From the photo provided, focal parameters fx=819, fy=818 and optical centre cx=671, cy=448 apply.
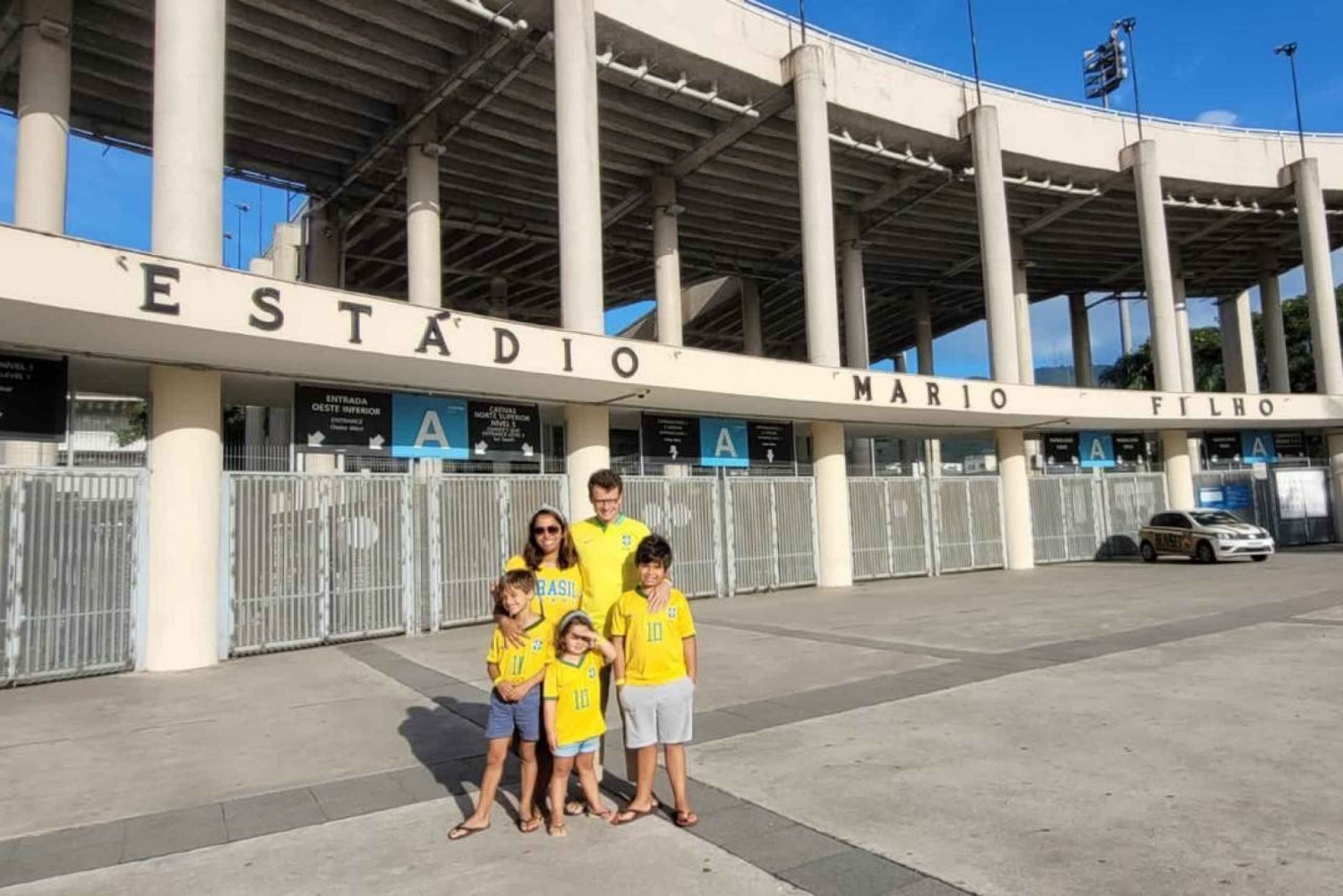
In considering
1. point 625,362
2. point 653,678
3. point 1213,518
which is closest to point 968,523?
point 1213,518

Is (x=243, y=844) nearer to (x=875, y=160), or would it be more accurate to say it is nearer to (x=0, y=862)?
(x=0, y=862)

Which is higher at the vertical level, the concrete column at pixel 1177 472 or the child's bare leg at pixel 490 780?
the concrete column at pixel 1177 472

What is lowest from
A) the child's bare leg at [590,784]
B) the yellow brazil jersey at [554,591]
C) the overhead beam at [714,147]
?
the child's bare leg at [590,784]

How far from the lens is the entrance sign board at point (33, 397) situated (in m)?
9.55

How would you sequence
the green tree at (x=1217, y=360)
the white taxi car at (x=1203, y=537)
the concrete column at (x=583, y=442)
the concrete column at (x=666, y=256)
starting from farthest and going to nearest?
the green tree at (x=1217, y=360) < the concrete column at (x=666, y=256) < the white taxi car at (x=1203, y=537) < the concrete column at (x=583, y=442)

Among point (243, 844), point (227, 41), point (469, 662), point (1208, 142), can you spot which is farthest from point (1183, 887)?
point (1208, 142)

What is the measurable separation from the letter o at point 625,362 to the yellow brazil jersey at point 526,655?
909 centimetres

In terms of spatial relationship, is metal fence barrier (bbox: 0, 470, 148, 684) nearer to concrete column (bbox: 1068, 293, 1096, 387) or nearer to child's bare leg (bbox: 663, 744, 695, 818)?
child's bare leg (bbox: 663, 744, 695, 818)

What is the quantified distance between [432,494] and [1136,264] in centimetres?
3112

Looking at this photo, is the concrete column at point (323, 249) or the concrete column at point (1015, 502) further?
the concrete column at point (323, 249)

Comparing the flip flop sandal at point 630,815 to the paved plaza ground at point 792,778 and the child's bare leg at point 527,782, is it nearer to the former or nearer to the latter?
the paved plaza ground at point 792,778

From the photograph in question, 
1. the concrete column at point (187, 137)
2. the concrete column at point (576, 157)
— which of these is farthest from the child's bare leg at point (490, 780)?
the concrete column at point (576, 157)

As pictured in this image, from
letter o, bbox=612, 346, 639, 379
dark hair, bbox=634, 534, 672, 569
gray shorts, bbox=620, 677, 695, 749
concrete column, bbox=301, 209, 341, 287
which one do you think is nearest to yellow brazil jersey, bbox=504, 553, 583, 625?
dark hair, bbox=634, 534, 672, 569

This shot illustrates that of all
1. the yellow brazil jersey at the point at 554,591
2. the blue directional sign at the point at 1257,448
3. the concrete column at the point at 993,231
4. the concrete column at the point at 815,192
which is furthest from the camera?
the blue directional sign at the point at 1257,448
